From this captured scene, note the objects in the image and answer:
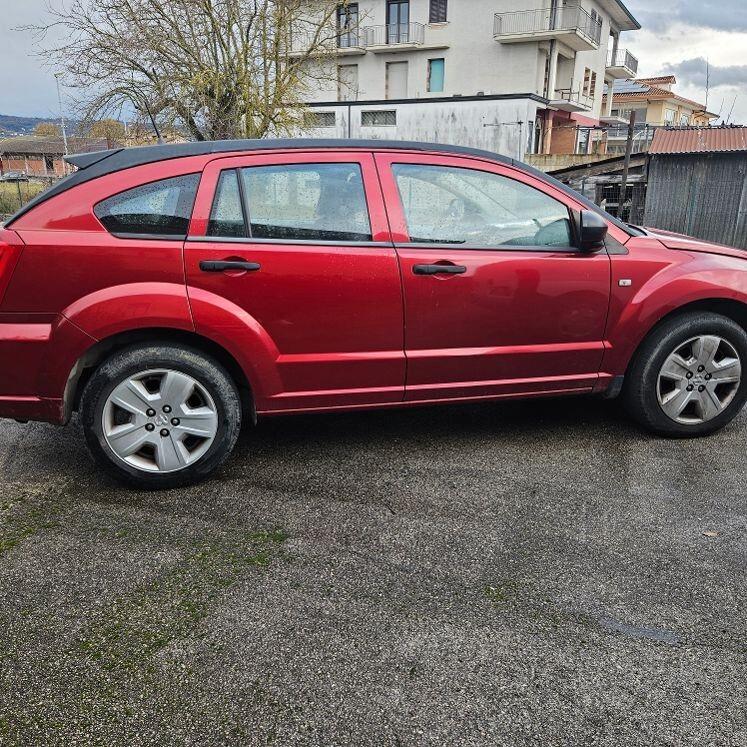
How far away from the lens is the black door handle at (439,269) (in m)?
3.63

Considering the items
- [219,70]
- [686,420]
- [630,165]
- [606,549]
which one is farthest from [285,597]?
[219,70]

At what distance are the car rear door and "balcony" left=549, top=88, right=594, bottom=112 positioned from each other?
4247 centimetres

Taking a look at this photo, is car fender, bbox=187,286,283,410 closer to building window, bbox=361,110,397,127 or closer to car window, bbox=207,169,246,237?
car window, bbox=207,169,246,237

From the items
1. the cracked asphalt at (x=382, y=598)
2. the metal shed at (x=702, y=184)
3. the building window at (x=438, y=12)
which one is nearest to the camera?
the cracked asphalt at (x=382, y=598)

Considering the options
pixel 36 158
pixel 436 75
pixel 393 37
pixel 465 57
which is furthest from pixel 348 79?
pixel 36 158

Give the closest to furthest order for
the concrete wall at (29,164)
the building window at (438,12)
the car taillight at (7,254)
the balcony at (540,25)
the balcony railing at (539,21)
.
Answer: the car taillight at (7,254) → the balcony at (540,25) → the balcony railing at (539,21) → the building window at (438,12) → the concrete wall at (29,164)

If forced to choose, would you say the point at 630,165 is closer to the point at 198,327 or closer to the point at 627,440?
the point at 627,440

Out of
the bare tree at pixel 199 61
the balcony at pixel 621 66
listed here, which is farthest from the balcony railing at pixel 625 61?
the bare tree at pixel 199 61

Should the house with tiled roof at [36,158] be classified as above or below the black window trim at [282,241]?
below

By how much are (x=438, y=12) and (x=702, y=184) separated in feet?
104

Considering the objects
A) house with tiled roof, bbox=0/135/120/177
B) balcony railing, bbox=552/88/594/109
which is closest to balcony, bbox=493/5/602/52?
balcony railing, bbox=552/88/594/109

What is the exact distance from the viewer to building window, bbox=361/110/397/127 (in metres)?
40.7

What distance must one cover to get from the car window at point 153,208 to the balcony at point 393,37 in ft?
140

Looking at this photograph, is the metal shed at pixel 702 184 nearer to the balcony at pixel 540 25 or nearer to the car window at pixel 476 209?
the car window at pixel 476 209
